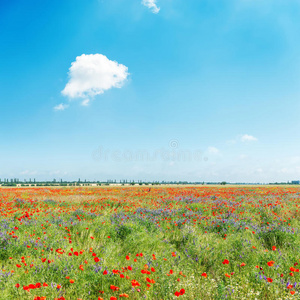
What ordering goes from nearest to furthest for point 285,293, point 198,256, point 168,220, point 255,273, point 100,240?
point 285,293, point 255,273, point 198,256, point 100,240, point 168,220

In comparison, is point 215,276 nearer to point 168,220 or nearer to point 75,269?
point 75,269

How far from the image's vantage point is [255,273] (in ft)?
11.7

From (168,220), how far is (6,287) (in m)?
6.20

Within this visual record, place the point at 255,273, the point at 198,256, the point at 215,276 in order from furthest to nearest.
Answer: the point at 198,256 → the point at 215,276 → the point at 255,273

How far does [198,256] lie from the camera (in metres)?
4.85

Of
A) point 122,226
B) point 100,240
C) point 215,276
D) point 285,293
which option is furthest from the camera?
point 122,226

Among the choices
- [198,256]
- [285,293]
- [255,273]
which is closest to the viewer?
[285,293]

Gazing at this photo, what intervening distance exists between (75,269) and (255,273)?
328cm

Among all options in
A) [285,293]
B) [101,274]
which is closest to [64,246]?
[101,274]

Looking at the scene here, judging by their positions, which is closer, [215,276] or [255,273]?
[255,273]

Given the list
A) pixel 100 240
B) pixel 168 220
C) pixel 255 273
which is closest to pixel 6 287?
pixel 100 240

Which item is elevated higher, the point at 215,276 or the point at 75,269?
the point at 75,269

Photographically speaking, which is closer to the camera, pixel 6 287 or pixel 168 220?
pixel 6 287

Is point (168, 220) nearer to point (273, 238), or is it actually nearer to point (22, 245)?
point (273, 238)
